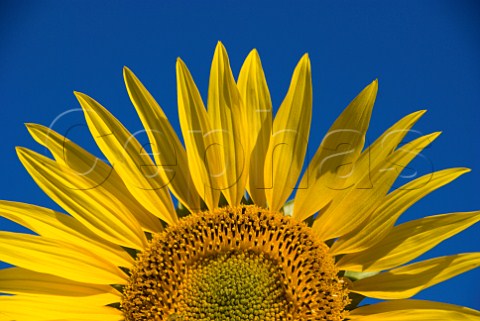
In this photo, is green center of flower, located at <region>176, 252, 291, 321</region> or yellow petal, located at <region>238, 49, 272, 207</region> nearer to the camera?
green center of flower, located at <region>176, 252, 291, 321</region>

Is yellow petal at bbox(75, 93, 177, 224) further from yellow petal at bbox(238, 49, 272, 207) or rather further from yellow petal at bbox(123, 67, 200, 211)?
yellow petal at bbox(238, 49, 272, 207)

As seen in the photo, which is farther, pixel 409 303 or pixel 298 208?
pixel 298 208

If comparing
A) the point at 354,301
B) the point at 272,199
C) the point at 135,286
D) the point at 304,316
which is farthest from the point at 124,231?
the point at 354,301

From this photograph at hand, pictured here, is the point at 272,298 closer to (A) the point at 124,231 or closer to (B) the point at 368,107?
(A) the point at 124,231

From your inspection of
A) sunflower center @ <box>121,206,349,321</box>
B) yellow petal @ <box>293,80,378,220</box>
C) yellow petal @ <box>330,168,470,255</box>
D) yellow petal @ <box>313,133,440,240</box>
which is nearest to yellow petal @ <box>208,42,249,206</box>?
sunflower center @ <box>121,206,349,321</box>

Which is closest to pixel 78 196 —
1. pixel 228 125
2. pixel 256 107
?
pixel 228 125

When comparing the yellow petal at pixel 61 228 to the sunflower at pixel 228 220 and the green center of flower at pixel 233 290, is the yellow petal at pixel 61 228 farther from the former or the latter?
the green center of flower at pixel 233 290
